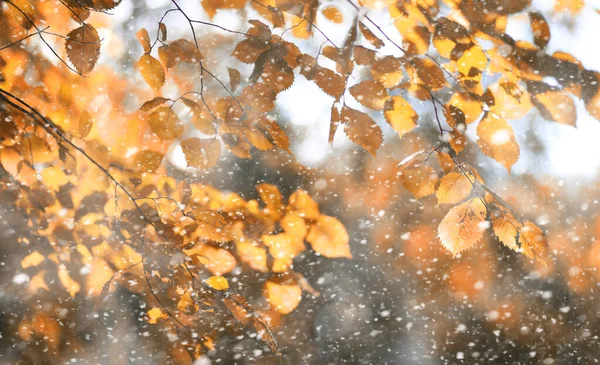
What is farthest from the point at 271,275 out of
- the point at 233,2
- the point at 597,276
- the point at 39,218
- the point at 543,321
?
the point at 597,276

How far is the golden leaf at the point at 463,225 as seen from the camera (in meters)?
1.01

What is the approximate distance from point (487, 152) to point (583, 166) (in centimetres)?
151

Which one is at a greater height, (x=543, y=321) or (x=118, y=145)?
(x=118, y=145)

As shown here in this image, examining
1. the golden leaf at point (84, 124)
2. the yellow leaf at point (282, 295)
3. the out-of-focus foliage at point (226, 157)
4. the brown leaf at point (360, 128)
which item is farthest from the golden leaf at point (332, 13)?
the yellow leaf at point (282, 295)

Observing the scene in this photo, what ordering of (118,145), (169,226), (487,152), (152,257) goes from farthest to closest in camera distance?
1. (152,257)
2. (118,145)
3. (169,226)
4. (487,152)

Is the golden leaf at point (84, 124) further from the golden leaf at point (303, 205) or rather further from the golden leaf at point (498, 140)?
the golden leaf at point (498, 140)

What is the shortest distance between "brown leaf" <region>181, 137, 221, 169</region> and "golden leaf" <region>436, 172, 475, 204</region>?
20.7 inches

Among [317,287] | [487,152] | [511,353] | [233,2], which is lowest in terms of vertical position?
[487,152]

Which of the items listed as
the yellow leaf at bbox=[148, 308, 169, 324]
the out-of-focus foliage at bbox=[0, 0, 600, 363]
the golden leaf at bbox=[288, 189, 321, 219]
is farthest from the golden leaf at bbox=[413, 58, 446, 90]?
the yellow leaf at bbox=[148, 308, 169, 324]

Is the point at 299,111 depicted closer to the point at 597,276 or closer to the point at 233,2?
the point at 233,2

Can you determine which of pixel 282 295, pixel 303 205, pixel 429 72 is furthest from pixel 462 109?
pixel 282 295

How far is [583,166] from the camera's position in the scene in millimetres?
2125

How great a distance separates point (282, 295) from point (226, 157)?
72 centimetres

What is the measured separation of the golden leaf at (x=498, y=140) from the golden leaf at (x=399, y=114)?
159 mm
